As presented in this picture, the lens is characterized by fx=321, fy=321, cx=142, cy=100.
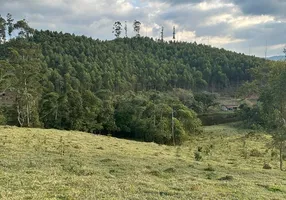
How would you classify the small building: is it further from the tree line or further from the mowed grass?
the mowed grass

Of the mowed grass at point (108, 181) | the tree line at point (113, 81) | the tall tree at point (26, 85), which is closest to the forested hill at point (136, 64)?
the tree line at point (113, 81)

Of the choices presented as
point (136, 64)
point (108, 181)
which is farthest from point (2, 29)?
point (108, 181)

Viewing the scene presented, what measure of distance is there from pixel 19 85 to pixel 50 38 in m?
77.8

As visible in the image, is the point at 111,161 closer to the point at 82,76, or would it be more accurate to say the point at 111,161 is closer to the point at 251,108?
the point at 251,108

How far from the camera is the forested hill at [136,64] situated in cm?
10306

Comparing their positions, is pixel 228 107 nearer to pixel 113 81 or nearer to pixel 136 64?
pixel 113 81

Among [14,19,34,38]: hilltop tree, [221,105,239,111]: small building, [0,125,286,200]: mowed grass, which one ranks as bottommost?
[221,105,239,111]: small building

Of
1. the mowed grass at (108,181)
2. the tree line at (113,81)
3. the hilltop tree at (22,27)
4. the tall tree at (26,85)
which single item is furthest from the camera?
the hilltop tree at (22,27)

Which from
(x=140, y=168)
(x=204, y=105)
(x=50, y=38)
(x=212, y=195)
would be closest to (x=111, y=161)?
(x=140, y=168)

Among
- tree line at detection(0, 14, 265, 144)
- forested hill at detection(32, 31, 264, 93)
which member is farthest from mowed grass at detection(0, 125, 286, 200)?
forested hill at detection(32, 31, 264, 93)

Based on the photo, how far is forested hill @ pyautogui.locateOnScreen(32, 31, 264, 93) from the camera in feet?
338

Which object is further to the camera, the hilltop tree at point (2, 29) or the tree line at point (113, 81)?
the hilltop tree at point (2, 29)

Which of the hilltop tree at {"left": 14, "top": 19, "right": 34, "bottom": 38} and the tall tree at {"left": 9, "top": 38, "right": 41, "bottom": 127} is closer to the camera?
the tall tree at {"left": 9, "top": 38, "right": 41, "bottom": 127}

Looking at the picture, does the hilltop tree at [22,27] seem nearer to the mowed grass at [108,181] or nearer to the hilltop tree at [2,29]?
the hilltop tree at [2,29]
